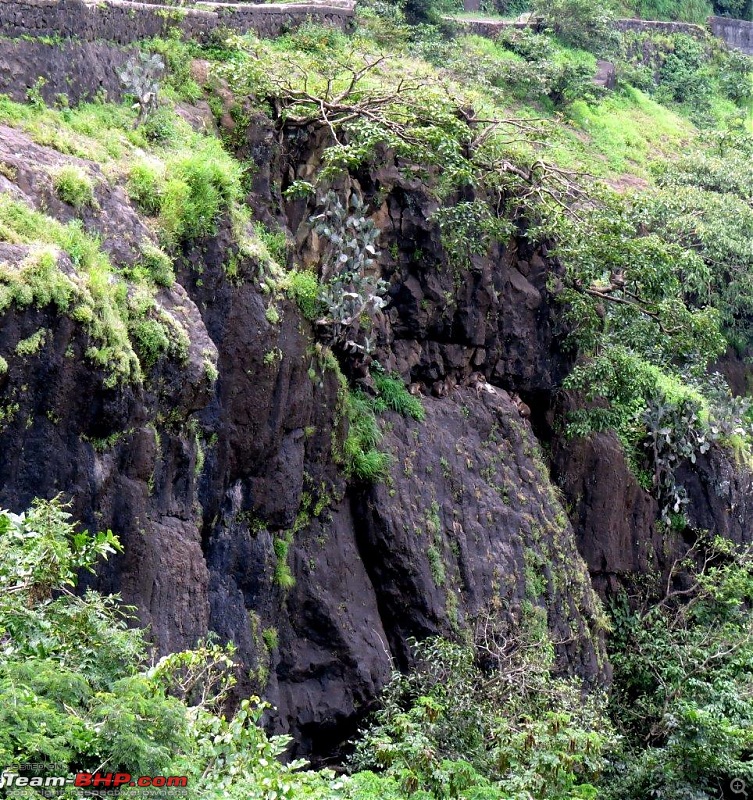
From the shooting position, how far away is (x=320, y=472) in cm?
1193

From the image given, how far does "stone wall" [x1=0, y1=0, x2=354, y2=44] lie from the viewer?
10.8 meters

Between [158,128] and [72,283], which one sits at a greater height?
[158,128]

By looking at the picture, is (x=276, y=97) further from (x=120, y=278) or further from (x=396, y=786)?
(x=396, y=786)

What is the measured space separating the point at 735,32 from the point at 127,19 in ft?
107

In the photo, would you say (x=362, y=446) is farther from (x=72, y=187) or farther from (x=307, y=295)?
(x=72, y=187)

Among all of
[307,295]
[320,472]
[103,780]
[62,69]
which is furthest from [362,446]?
[103,780]

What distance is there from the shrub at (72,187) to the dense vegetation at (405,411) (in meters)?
0.02

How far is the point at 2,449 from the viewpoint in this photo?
7.21 meters

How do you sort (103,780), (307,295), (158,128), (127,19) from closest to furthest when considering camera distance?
1. (103,780)
2. (158,128)
3. (307,295)
4. (127,19)

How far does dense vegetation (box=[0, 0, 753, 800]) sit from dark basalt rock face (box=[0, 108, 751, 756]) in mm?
292

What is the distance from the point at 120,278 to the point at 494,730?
5.42 m

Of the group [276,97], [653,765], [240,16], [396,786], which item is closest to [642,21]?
[240,16]

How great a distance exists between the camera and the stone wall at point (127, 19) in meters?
10.8

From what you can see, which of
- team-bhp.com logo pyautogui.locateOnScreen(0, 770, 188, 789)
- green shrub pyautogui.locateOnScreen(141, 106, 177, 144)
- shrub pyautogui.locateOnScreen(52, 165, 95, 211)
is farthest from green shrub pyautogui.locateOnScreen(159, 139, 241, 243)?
team-bhp.com logo pyautogui.locateOnScreen(0, 770, 188, 789)
